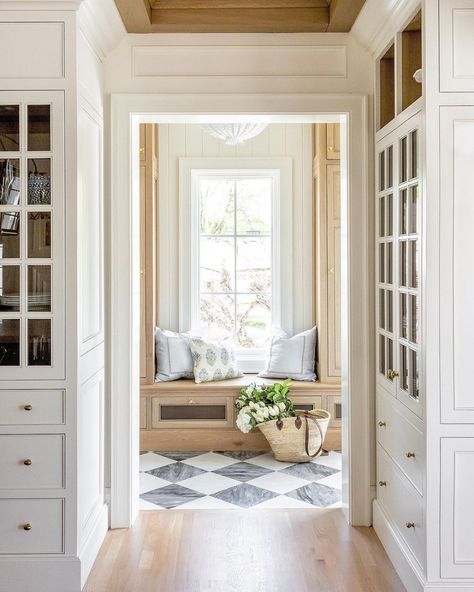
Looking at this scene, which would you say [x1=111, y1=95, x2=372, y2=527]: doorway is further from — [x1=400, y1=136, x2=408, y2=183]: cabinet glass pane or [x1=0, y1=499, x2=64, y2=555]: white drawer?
[x1=0, y1=499, x2=64, y2=555]: white drawer

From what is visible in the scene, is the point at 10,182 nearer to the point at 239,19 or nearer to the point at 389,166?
the point at 239,19

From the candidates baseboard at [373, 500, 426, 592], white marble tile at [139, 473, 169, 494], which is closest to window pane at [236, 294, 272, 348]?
white marble tile at [139, 473, 169, 494]

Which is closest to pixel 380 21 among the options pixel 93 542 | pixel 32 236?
pixel 32 236

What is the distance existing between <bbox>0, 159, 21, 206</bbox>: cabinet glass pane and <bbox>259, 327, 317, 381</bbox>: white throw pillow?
113 inches

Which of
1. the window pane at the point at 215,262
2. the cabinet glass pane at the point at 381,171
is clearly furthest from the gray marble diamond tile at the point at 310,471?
the cabinet glass pane at the point at 381,171

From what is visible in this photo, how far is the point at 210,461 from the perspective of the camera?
4.63 meters

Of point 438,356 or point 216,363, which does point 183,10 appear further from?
point 216,363

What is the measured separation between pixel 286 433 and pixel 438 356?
227 cm

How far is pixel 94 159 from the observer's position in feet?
10.1

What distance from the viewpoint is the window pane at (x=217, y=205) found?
5.47 metres

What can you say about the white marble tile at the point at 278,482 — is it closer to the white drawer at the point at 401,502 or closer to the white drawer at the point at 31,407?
the white drawer at the point at 401,502

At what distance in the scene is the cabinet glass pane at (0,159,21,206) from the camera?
2.66 meters

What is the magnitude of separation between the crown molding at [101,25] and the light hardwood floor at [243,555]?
2434 millimetres

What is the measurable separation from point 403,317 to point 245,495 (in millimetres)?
1714
